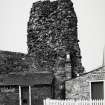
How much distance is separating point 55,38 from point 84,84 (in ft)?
11.8

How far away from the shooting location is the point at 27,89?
13172mm

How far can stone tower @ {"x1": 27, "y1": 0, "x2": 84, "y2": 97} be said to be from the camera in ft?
49.1

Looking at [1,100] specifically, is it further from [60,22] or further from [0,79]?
[60,22]

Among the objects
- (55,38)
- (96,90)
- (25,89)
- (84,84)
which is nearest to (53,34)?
(55,38)

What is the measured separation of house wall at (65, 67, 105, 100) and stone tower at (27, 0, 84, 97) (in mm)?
1099

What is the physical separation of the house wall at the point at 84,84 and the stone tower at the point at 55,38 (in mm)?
1099

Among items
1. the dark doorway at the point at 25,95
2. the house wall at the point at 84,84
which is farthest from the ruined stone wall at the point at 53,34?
the dark doorway at the point at 25,95

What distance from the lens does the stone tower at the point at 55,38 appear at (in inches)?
589

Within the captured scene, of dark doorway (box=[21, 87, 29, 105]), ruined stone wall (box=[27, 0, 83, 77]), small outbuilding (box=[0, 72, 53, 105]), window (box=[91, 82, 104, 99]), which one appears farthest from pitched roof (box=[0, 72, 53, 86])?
window (box=[91, 82, 104, 99])

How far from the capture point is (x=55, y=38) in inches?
612

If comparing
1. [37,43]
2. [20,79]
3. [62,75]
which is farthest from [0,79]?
[37,43]

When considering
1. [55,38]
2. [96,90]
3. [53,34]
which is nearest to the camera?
[96,90]

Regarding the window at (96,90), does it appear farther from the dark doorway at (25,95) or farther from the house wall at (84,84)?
the dark doorway at (25,95)

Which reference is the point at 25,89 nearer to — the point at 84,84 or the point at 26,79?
the point at 26,79
